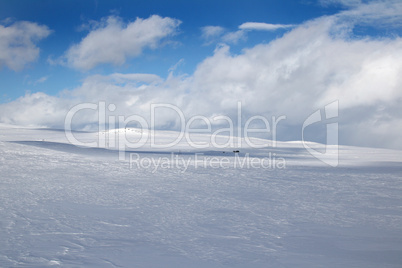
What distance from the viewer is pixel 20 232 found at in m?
4.08

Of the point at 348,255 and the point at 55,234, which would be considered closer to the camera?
the point at 348,255

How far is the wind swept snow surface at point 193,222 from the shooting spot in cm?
349

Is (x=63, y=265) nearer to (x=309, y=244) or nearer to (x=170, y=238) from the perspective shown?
(x=170, y=238)

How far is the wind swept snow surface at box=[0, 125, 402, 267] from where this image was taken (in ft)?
11.4

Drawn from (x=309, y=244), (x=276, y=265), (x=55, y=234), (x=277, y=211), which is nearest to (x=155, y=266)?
(x=276, y=265)

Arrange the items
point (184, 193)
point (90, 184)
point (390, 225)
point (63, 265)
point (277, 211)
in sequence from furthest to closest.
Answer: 1. point (90, 184)
2. point (184, 193)
3. point (277, 211)
4. point (390, 225)
5. point (63, 265)

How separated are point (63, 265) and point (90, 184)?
14.8ft

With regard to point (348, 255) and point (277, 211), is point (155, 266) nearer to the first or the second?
Answer: point (348, 255)

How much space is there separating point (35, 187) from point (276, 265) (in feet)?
18.5

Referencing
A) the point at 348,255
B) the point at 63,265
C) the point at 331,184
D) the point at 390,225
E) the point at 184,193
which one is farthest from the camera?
the point at 331,184

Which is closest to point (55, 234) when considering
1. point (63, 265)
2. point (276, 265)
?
point (63, 265)

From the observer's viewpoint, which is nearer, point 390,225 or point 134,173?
point 390,225

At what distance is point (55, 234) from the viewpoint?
4.08m

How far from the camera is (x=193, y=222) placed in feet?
15.7
